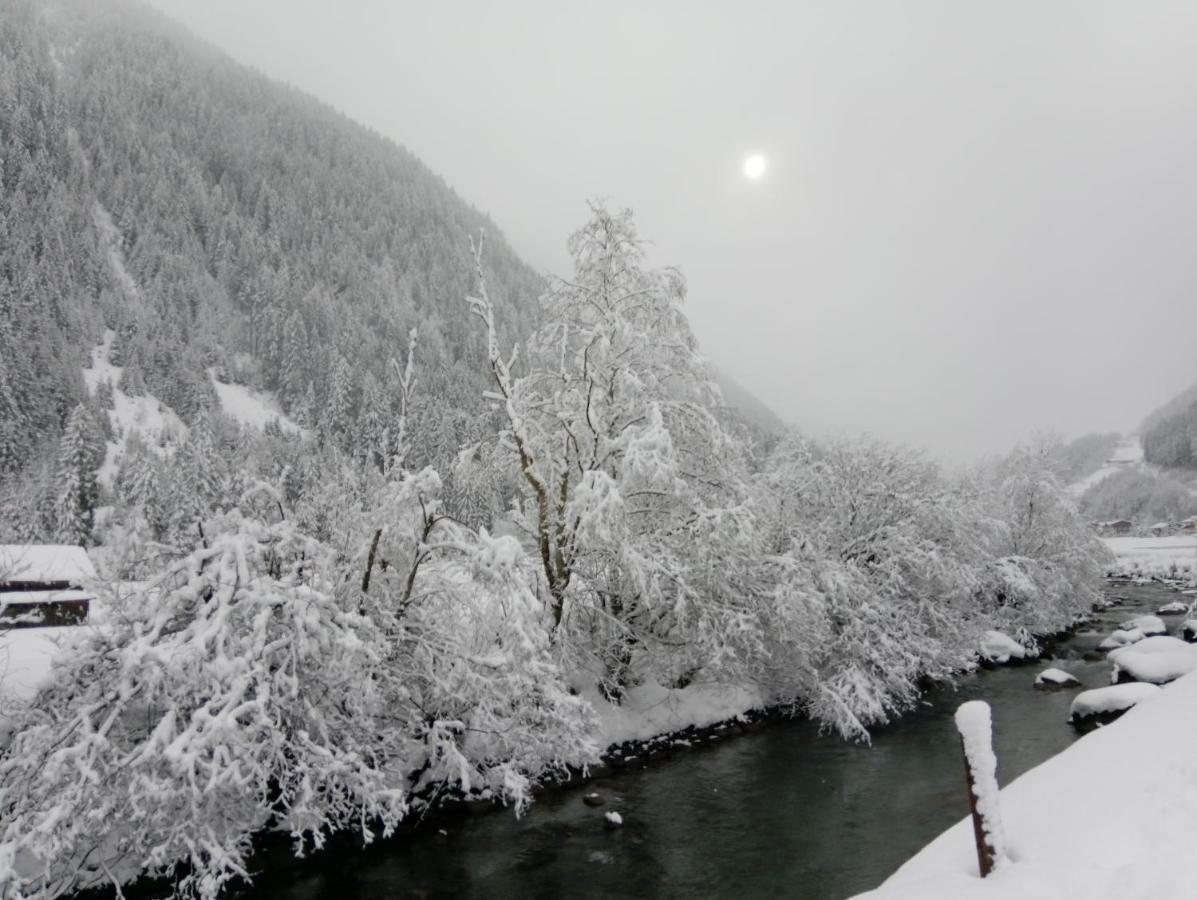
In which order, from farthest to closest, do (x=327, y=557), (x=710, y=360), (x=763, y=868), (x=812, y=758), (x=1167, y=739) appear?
(x=710, y=360), (x=812, y=758), (x=327, y=557), (x=763, y=868), (x=1167, y=739)

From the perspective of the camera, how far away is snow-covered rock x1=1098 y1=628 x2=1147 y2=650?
29527mm

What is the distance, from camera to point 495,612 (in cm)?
1384

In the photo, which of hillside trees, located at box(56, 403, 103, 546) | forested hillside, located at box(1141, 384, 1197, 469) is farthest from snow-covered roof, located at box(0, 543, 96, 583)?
forested hillside, located at box(1141, 384, 1197, 469)

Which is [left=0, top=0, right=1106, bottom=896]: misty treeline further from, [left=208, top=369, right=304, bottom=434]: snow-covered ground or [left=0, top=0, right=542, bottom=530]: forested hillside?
[left=208, top=369, right=304, bottom=434]: snow-covered ground

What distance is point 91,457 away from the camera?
223 feet

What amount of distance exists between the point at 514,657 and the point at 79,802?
6734mm

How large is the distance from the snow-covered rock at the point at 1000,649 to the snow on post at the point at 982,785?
2588 cm

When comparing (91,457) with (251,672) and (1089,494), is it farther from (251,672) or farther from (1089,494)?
(1089,494)

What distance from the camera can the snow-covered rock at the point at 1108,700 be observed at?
18.4m

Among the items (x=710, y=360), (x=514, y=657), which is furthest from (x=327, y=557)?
(x=710, y=360)

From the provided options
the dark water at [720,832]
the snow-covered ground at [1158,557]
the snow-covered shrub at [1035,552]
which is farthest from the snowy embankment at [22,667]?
the snow-covered ground at [1158,557]

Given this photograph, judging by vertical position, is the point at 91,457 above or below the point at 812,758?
below

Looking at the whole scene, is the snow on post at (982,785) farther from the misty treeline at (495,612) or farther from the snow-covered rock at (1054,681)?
the snow-covered rock at (1054,681)

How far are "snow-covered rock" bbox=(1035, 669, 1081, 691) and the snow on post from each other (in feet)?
73.4
